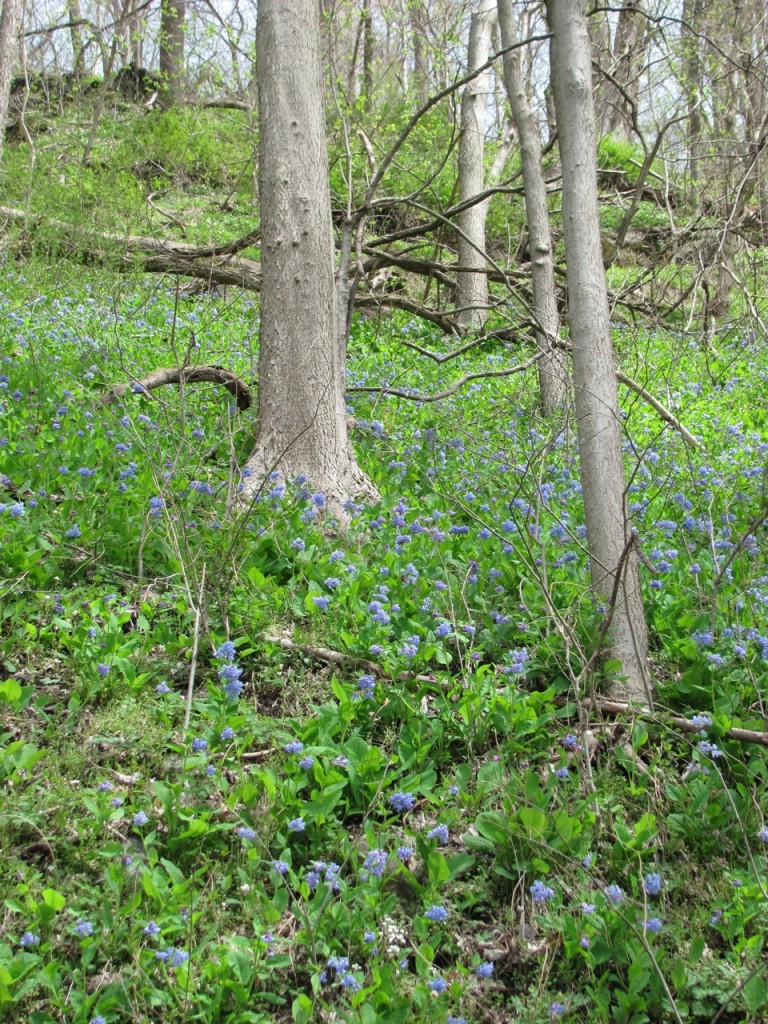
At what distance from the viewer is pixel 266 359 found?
422 cm

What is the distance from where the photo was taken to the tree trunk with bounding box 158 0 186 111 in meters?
16.3

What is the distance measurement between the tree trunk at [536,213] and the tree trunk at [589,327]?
2576mm

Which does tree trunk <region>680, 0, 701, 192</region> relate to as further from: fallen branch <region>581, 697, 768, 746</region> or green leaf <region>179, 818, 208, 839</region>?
green leaf <region>179, 818, 208, 839</region>

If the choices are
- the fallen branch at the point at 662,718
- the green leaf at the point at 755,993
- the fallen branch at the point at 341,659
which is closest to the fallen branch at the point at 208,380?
the fallen branch at the point at 341,659

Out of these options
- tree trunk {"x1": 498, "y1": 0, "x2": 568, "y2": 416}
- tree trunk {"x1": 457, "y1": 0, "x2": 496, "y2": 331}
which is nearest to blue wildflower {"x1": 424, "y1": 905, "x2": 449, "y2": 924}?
tree trunk {"x1": 498, "y1": 0, "x2": 568, "y2": 416}

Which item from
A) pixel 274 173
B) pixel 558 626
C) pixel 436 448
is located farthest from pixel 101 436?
pixel 558 626

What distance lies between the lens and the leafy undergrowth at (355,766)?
1.99 m

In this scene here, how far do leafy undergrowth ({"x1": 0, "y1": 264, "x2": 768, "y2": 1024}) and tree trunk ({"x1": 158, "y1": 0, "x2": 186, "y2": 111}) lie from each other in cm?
1458

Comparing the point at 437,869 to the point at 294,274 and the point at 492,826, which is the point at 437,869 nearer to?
the point at 492,826

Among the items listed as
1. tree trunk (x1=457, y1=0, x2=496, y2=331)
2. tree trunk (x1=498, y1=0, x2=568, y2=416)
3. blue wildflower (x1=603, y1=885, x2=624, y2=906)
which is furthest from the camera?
tree trunk (x1=457, y1=0, x2=496, y2=331)

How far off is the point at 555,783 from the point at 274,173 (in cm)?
321

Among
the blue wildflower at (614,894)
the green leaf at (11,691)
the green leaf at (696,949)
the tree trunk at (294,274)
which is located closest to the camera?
the green leaf at (696,949)

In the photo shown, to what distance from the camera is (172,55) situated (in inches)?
672

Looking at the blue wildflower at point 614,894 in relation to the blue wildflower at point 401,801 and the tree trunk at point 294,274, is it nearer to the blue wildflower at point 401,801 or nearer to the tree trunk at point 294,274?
the blue wildflower at point 401,801
